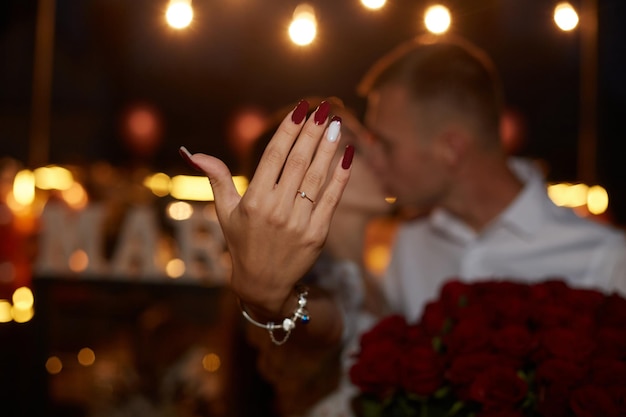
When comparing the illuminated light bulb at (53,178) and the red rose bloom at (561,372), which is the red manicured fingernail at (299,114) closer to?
the red rose bloom at (561,372)

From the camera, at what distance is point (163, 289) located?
319 cm

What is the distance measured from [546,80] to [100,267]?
2.50 metres

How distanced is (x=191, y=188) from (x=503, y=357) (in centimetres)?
285

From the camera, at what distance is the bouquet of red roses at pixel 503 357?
1.21 meters

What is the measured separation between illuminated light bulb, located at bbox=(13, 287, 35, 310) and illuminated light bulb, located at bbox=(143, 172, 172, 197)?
0.77 metres

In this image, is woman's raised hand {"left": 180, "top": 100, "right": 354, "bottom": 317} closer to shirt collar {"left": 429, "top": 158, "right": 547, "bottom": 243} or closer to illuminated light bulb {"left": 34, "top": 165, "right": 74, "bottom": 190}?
shirt collar {"left": 429, "top": 158, "right": 547, "bottom": 243}

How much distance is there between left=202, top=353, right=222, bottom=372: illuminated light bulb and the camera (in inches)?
117

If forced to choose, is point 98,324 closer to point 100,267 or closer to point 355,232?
point 100,267

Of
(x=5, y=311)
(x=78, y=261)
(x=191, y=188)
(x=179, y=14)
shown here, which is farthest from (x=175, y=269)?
(x=179, y=14)

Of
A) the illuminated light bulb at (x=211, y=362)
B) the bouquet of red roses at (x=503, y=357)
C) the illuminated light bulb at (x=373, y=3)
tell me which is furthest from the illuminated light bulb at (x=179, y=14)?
the illuminated light bulb at (x=211, y=362)

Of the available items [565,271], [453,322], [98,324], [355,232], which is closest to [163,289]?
[98,324]

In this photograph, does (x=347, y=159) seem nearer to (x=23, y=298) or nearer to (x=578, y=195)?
(x=23, y=298)

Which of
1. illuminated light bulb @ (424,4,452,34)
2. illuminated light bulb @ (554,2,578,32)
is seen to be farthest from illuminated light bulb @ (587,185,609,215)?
illuminated light bulb @ (424,4,452,34)

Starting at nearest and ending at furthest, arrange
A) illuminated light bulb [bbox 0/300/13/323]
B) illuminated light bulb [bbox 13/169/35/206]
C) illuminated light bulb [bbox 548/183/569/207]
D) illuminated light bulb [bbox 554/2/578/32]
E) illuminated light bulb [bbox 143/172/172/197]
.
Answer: illuminated light bulb [bbox 554/2/578/32], illuminated light bulb [bbox 0/300/13/323], illuminated light bulb [bbox 13/169/35/206], illuminated light bulb [bbox 143/172/172/197], illuminated light bulb [bbox 548/183/569/207]
